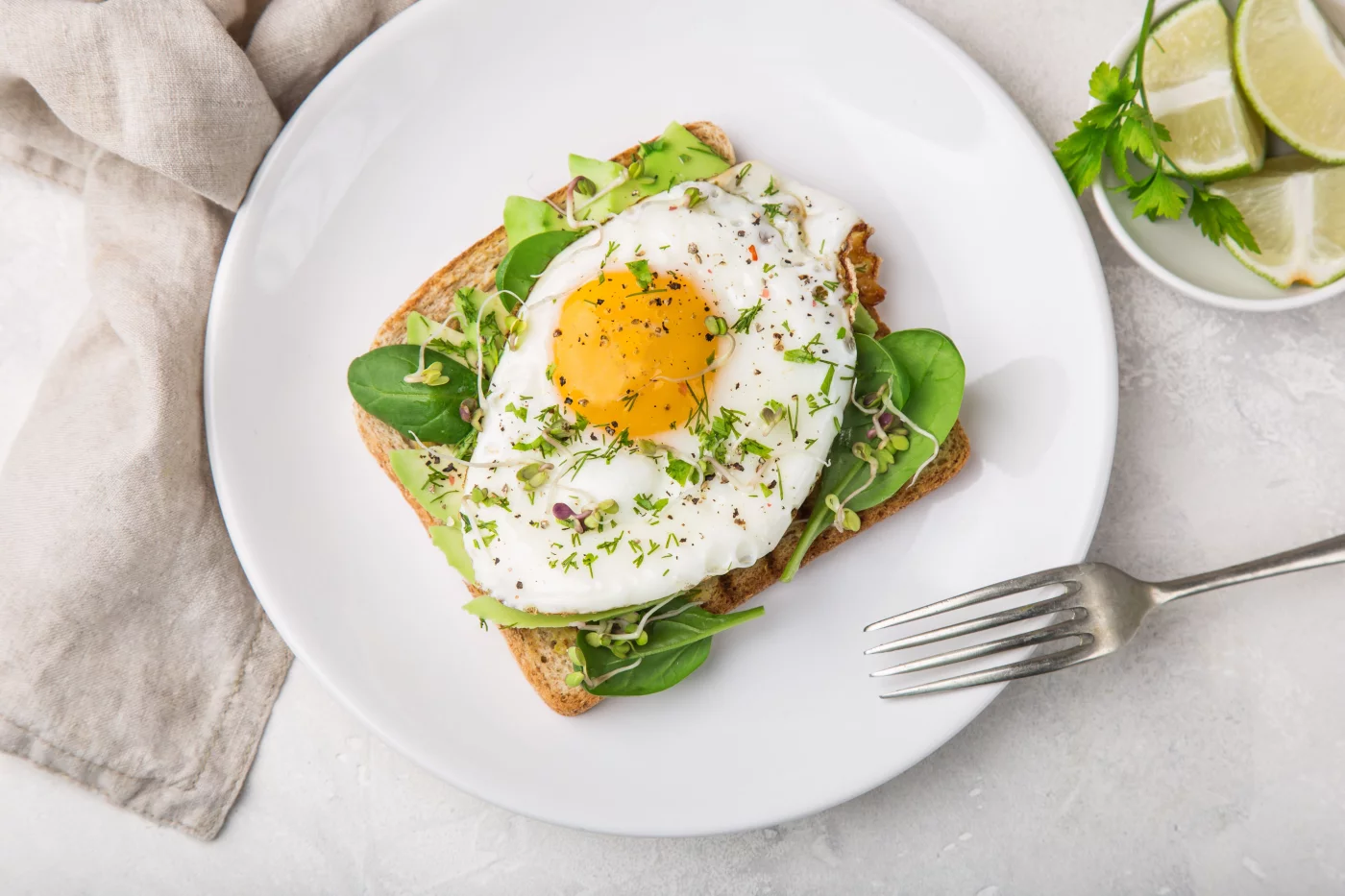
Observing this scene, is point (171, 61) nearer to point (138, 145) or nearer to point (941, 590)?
point (138, 145)

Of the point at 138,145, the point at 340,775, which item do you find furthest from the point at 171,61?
the point at 340,775

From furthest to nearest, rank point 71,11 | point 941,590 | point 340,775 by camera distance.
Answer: point 340,775, point 941,590, point 71,11

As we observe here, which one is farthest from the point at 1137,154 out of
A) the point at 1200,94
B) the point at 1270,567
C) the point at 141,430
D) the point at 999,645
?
the point at 141,430

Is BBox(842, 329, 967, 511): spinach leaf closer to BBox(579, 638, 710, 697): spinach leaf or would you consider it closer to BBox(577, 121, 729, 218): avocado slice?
BBox(579, 638, 710, 697): spinach leaf

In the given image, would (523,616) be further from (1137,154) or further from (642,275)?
(1137,154)

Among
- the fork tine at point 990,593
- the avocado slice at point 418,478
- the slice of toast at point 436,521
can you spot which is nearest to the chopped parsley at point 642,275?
the slice of toast at point 436,521

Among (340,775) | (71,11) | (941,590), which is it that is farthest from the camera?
(340,775)

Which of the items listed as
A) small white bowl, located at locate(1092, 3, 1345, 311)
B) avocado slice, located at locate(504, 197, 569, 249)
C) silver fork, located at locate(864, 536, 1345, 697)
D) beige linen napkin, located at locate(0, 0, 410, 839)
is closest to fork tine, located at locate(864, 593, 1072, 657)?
silver fork, located at locate(864, 536, 1345, 697)
